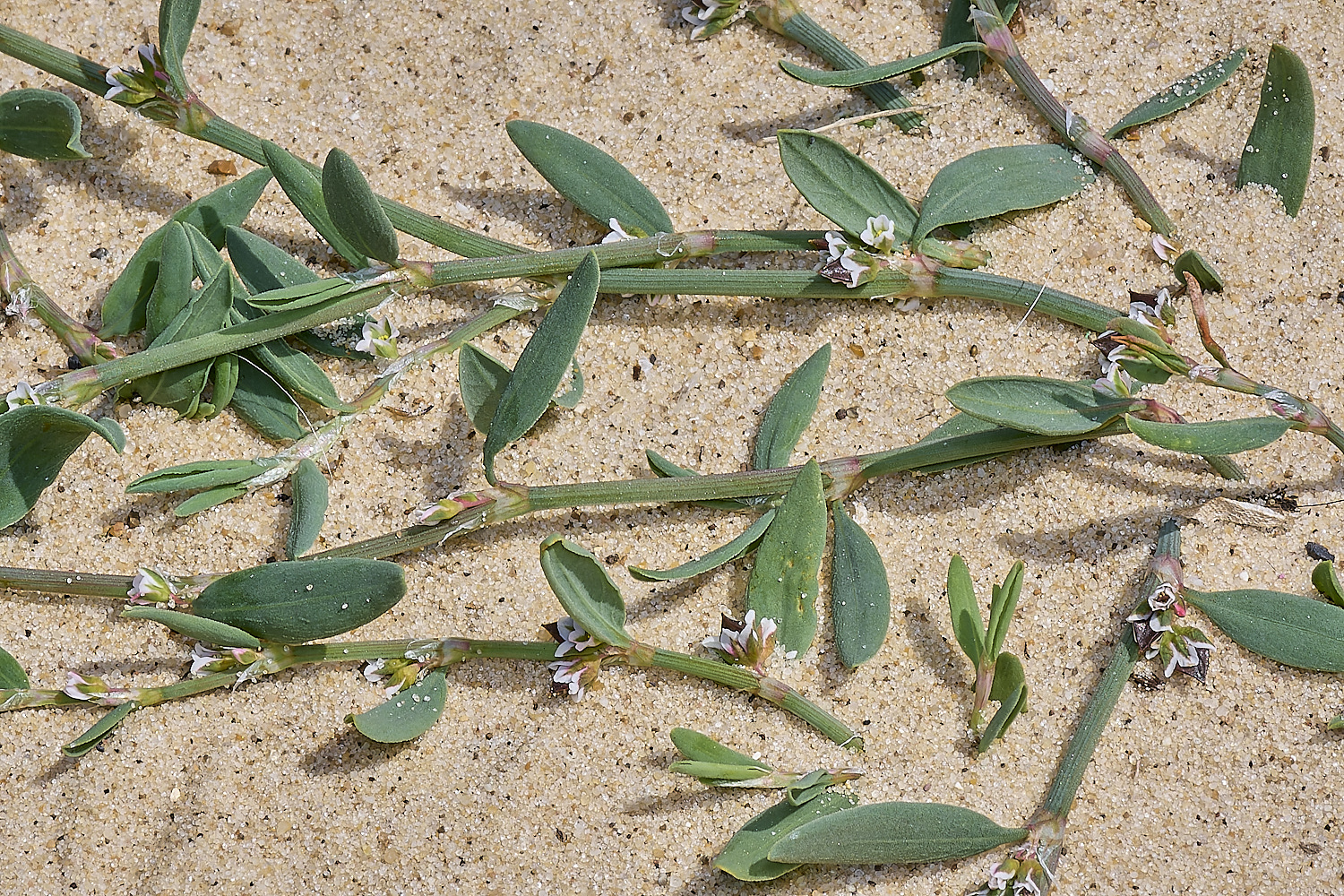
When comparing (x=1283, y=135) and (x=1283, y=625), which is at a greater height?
(x=1283, y=135)

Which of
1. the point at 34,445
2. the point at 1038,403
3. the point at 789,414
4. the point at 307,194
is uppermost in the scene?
the point at 307,194

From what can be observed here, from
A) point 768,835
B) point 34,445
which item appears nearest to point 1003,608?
point 768,835

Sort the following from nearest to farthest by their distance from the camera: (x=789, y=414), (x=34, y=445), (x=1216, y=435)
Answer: (x=1216, y=435) < (x=34, y=445) < (x=789, y=414)

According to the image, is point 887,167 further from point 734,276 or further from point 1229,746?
point 1229,746

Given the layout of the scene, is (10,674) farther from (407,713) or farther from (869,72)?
(869,72)

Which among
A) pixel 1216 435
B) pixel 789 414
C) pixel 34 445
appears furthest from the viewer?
pixel 789 414

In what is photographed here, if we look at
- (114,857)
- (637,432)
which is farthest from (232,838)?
(637,432)

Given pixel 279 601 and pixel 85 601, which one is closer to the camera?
pixel 279 601
